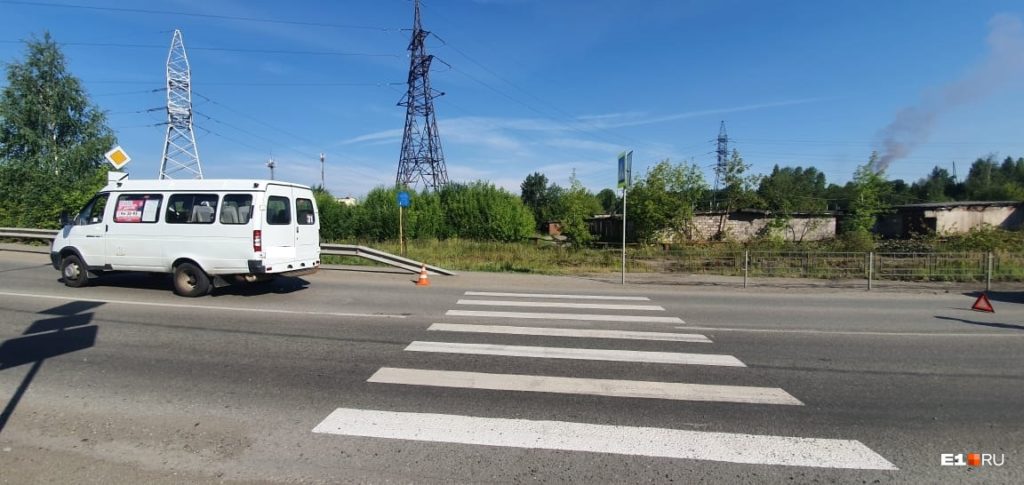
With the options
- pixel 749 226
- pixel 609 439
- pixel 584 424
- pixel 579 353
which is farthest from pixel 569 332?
pixel 749 226

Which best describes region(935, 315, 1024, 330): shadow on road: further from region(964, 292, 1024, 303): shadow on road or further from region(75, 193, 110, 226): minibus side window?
region(75, 193, 110, 226): minibus side window

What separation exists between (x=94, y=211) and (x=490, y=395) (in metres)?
11.3

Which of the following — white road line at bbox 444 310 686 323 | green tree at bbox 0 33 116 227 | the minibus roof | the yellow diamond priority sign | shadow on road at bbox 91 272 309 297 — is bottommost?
white road line at bbox 444 310 686 323

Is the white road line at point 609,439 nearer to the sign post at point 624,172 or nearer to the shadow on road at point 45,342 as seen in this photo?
the shadow on road at point 45,342

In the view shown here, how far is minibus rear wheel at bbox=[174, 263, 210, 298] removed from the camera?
9711mm

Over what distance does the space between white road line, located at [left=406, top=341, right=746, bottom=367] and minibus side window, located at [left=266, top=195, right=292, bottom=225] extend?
17.3ft

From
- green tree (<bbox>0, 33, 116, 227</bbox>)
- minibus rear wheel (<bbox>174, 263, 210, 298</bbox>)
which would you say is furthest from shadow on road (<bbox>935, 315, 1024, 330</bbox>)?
green tree (<bbox>0, 33, 116, 227</bbox>)

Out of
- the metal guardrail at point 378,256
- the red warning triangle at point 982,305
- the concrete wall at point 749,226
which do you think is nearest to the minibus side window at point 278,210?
the metal guardrail at point 378,256

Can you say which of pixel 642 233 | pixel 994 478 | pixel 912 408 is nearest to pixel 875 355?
pixel 912 408

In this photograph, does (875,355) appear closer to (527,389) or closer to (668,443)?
(668,443)

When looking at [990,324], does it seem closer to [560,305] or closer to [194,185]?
[560,305]

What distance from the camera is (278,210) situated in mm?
10031

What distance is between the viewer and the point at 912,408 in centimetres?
445

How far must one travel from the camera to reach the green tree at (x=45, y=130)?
84.4 feet
